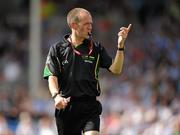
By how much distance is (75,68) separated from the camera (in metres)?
9.84

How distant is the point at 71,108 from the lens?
991 cm

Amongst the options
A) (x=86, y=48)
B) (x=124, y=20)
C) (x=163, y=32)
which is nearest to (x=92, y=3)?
(x=124, y=20)

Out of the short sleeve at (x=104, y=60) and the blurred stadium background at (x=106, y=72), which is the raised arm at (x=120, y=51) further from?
the blurred stadium background at (x=106, y=72)

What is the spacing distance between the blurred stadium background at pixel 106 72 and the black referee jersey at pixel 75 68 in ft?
15.9

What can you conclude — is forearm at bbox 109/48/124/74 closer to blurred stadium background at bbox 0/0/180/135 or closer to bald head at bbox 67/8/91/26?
bald head at bbox 67/8/91/26

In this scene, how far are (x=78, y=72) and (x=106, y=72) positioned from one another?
1072 centimetres

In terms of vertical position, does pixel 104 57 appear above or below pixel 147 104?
above

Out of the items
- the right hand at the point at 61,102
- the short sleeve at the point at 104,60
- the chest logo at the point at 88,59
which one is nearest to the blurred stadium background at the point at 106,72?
the short sleeve at the point at 104,60

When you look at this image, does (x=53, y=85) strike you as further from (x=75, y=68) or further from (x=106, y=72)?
(x=106, y=72)

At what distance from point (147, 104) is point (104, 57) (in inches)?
317

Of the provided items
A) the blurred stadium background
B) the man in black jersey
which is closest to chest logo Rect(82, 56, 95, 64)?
the man in black jersey

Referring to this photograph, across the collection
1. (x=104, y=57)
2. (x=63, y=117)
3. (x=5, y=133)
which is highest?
(x=104, y=57)

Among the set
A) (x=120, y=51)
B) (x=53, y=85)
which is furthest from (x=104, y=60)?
(x=53, y=85)

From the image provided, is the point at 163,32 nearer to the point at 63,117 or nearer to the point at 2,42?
the point at 2,42
